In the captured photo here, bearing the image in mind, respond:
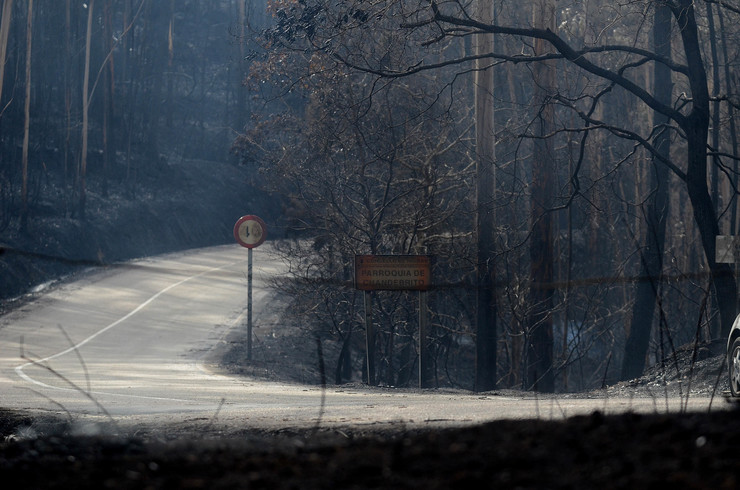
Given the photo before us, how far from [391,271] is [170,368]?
5483mm

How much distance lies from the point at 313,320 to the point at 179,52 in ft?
144

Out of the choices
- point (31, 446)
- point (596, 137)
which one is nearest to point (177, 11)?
point (596, 137)

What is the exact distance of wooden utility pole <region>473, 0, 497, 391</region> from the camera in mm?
18302

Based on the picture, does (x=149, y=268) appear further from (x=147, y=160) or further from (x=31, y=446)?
(x=31, y=446)

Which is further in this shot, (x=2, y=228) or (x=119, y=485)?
(x=2, y=228)

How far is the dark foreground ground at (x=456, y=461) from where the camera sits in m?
3.38

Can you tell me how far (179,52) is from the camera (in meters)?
64.8

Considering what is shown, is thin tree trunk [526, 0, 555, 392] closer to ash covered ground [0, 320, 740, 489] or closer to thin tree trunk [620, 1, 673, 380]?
thin tree trunk [620, 1, 673, 380]

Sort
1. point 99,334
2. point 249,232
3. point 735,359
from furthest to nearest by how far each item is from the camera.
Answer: point 99,334 < point 249,232 < point 735,359

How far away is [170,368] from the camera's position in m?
19.3

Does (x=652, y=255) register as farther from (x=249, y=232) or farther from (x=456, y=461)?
(x=456, y=461)

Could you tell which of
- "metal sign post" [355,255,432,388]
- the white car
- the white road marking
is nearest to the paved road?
the white road marking

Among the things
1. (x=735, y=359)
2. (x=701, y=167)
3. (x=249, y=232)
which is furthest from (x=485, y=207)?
(x=735, y=359)

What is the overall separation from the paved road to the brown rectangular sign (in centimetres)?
218
